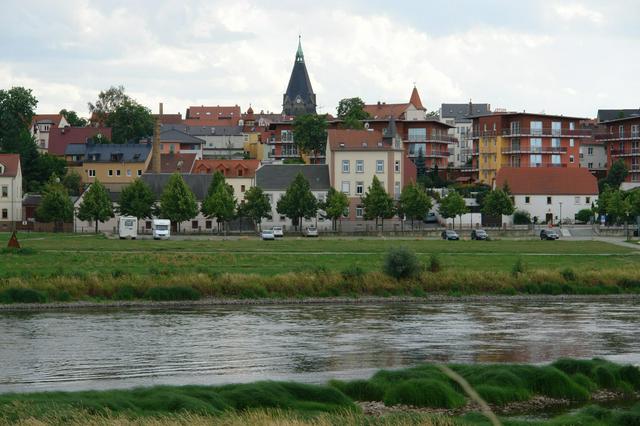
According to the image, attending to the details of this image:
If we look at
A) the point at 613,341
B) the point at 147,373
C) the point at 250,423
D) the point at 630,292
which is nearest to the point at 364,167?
the point at 630,292

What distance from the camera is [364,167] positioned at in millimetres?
134250

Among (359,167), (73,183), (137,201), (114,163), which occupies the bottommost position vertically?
(137,201)

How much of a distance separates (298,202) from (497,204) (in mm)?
21346

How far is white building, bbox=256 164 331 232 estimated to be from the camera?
128 meters

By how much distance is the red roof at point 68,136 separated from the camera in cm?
17425

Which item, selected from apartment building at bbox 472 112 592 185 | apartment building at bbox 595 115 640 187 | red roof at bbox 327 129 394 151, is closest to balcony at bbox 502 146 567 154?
apartment building at bbox 472 112 592 185

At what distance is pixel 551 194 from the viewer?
136 m

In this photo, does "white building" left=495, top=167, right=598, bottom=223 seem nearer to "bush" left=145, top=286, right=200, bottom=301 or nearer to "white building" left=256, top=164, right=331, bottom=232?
"white building" left=256, top=164, right=331, bottom=232

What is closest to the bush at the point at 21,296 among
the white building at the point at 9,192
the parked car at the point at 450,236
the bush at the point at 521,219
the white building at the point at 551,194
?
the parked car at the point at 450,236

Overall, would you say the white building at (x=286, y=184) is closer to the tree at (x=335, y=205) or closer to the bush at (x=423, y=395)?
the tree at (x=335, y=205)

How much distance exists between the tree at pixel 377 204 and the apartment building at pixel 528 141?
37.3m

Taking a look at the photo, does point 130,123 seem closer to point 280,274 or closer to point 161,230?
point 161,230

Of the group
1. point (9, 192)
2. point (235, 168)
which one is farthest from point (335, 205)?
point (9, 192)

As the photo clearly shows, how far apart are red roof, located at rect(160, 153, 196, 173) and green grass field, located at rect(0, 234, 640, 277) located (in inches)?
1829
